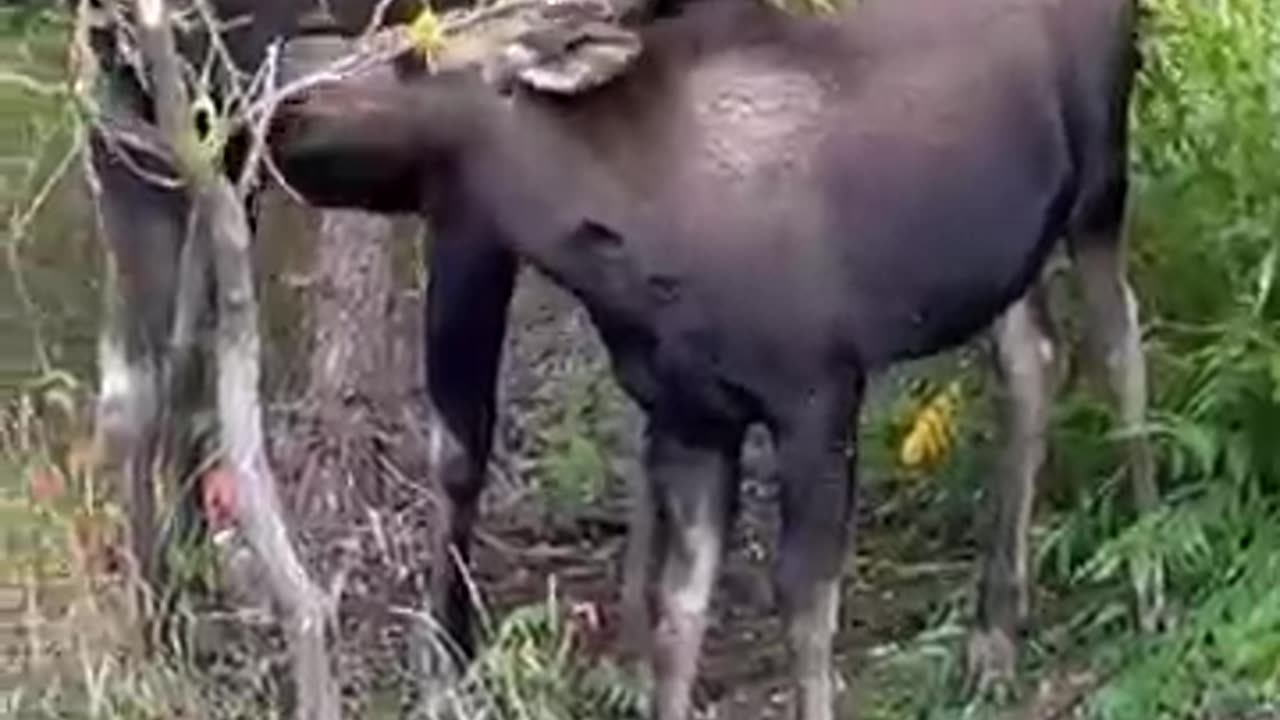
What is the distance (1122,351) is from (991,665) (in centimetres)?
65

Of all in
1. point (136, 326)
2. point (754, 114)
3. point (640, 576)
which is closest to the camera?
point (754, 114)

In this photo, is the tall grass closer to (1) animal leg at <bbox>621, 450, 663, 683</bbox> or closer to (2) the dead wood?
(1) animal leg at <bbox>621, 450, 663, 683</bbox>

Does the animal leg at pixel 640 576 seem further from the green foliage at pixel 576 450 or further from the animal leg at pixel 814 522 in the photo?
the green foliage at pixel 576 450

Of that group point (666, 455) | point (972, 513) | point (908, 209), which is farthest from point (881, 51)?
point (972, 513)

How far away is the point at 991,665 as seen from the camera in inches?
298

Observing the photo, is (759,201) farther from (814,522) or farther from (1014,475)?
(1014,475)

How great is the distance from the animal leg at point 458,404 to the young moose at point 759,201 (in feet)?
0.04

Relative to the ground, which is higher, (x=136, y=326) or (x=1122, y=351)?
(x=136, y=326)

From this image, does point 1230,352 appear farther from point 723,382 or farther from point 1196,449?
point 723,382

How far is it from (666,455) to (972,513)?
156 centimetres

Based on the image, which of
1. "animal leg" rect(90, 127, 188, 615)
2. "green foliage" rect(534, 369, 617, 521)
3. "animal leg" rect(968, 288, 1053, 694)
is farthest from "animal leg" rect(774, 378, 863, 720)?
"green foliage" rect(534, 369, 617, 521)

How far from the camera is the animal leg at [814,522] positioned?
6570mm

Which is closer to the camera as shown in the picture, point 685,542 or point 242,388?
point 242,388

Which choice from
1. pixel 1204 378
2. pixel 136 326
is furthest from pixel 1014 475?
pixel 136 326
